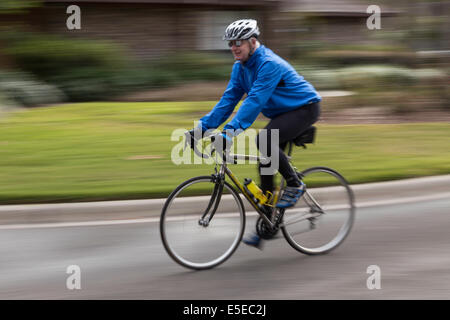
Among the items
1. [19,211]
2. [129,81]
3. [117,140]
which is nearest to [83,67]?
[129,81]

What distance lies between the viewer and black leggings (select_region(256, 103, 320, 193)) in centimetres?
500

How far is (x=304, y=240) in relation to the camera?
5.53 m

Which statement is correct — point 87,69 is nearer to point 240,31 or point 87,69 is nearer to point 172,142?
point 172,142

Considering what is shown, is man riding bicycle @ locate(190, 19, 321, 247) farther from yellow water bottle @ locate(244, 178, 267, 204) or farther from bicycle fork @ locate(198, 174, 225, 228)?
bicycle fork @ locate(198, 174, 225, 228)

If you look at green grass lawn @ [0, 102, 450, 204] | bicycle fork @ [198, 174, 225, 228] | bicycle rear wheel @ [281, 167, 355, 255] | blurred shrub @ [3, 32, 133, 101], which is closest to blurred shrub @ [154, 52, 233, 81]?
blurred shrub @ [3, 32, 133, 101]

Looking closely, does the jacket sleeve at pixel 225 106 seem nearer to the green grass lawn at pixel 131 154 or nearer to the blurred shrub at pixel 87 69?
the green grass lawn at pixel 131 154

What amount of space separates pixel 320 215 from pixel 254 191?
755mm

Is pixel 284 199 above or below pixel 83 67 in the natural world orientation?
below

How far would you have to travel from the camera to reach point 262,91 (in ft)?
15.7

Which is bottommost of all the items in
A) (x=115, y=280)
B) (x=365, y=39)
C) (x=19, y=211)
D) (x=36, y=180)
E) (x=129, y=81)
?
(x=115, y=280)

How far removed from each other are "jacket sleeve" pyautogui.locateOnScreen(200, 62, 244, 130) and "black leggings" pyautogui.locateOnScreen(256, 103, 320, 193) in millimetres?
372

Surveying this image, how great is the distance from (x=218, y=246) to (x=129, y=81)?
10.7 metres

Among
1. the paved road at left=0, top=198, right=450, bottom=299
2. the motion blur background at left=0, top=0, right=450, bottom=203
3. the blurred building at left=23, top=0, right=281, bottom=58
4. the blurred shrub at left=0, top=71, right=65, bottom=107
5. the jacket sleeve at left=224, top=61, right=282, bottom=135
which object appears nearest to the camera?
the paved road at left=0, top=198, right=450, bottom=299

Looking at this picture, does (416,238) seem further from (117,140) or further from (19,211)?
(117,140)
